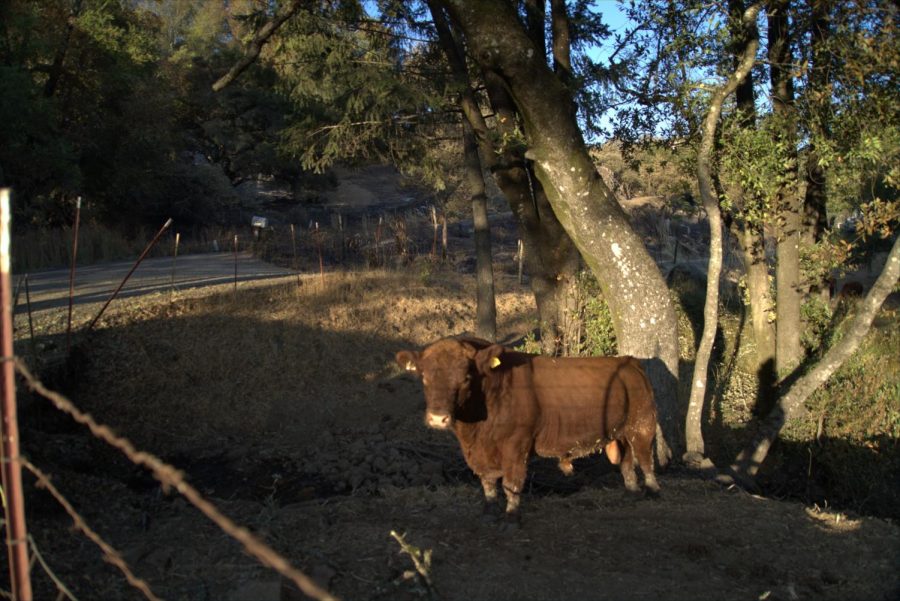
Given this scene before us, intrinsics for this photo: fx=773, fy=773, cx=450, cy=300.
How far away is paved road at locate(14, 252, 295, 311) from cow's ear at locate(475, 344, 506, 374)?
1151cm

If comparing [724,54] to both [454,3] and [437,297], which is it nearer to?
[454,3]

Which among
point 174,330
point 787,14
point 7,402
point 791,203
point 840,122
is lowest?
point 174,330

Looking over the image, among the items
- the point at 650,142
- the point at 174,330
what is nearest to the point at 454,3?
the point at 650,142

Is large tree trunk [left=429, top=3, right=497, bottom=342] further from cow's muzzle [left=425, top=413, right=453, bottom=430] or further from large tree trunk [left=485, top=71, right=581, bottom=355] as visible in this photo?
cow's muzzle [left=425, top=413, right=453, bottom=430]

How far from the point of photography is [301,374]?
49.4ft

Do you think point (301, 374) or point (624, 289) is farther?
point (301, 374)

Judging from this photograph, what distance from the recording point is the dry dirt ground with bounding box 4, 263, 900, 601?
5734mm

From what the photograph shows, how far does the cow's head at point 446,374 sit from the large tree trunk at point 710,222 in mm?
4087

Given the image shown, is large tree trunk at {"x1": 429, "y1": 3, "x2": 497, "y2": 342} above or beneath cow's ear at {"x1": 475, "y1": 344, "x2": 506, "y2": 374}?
above

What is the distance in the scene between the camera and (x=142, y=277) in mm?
19516

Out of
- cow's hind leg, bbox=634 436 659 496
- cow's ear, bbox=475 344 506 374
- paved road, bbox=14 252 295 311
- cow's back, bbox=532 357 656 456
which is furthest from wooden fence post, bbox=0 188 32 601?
paved road, bbox=14 252 295 311

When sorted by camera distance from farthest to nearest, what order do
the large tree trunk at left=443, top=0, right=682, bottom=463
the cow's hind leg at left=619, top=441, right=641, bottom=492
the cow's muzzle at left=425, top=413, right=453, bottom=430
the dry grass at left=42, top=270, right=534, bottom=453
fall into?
1. the dry grass at left=42, top=270, right=534, bottom=453
2. the large tree trunk at left=443, top=0, right=682, bottom=463
3. the cow's hind leg at left=619, top=441, right=641, bottom=492
4. the cow's muzzle at left=425, top=413, right=453, bottom=430

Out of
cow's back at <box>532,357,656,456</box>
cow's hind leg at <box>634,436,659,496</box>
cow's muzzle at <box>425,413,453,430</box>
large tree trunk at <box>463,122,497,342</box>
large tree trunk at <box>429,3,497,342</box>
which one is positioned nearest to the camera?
cow's muzzle at <box>425,413,453,430</box>

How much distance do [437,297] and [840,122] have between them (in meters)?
10.8
